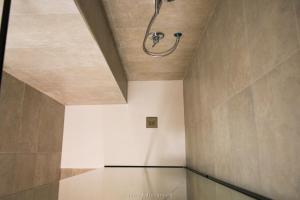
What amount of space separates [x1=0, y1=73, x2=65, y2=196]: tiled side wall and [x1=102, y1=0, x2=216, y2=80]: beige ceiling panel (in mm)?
771

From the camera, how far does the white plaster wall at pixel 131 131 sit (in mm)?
2275

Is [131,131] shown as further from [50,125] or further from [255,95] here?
[255,95]

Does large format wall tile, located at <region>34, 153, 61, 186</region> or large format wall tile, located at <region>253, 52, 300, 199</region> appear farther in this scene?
large format wall tile, located at <region>34, 153, 61, 186</region>

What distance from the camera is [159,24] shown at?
136cm

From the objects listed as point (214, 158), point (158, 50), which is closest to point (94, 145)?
point (158, 50)

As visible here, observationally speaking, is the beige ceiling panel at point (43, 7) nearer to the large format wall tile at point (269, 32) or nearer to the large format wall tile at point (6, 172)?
the large format wall tile at point (269, 32)

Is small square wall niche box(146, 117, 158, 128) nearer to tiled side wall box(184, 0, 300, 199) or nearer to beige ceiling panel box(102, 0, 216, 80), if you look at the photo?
beige ceiling panel box(102, 0, 216, 80)

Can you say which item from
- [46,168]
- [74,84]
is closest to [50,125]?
[46,168]

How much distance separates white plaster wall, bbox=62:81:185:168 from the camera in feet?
7.47

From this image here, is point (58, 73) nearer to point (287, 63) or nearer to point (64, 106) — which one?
point (64, 106)

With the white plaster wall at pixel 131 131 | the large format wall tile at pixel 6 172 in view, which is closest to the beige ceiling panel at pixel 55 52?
the white plaster wall at pixel 131 131

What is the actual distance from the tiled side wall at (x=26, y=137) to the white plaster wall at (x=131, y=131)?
20 cm

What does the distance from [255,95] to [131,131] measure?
1.68 metres

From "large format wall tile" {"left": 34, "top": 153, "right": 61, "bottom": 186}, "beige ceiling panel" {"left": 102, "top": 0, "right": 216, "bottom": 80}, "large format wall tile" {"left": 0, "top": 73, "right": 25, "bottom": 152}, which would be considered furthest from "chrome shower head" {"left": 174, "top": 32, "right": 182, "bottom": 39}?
"large format wall tile" {"left": 34, "top": 153, "right": 61, "bottom": 186}
